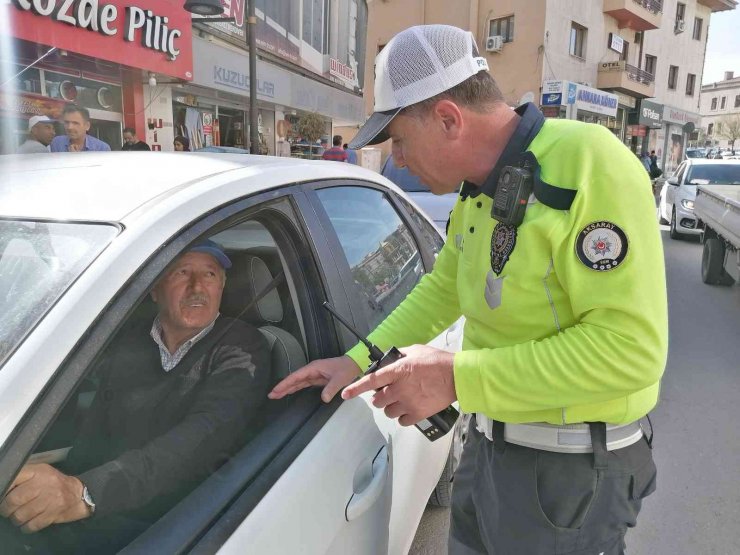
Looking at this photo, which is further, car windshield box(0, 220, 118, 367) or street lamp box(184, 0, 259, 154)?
street lamp box(184, 0, 259, 154)

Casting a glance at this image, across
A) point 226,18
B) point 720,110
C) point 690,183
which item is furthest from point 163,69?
point 720,110

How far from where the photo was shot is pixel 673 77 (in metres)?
34.2

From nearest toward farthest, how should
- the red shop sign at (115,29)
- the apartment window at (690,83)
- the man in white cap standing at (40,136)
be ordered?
1. the man in white cap standing at (40,136)
2. the red shop sign at (115,29)
3. the apartment window at (690,83)

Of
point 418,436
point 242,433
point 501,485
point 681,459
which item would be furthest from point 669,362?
point 242,433

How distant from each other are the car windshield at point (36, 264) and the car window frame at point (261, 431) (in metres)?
0.09

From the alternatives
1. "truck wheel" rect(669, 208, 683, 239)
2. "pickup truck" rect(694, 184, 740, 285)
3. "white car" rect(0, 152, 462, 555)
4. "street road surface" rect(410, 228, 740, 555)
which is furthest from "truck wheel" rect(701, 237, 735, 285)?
"white car" rect(0, 152, 462, 555)

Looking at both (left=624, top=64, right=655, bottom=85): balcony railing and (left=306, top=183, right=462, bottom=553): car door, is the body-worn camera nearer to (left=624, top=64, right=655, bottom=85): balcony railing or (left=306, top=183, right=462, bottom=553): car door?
(left=306, top=183, right=462, bottom=553): car door

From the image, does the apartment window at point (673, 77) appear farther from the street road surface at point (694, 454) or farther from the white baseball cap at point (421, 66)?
the white baseball cap at point (421, 66)

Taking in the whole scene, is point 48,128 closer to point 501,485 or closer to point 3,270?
point 3,270

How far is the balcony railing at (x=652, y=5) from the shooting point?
26906 mm

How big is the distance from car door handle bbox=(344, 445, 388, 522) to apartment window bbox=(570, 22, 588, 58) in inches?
1038

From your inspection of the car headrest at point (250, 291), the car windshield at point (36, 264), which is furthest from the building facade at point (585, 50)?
the car windshield at point (36, 264)

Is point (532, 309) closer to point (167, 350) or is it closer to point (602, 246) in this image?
point (602, 246)

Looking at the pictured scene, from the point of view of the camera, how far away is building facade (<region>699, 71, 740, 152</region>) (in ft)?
200
